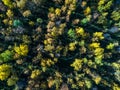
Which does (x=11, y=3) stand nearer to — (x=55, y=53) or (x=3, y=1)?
(x=3, y=1)

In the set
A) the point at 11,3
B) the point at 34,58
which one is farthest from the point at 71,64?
the point at 11,3

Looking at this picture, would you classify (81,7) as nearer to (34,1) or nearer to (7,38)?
(34,1)

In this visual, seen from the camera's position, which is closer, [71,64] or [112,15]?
[71,64]

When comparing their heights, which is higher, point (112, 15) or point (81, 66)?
point (112, 15)

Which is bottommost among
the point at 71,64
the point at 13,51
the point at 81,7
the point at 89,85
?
the point at 89,85

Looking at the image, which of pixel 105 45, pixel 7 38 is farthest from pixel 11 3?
pixel 105 45

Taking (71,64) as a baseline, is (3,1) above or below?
above
